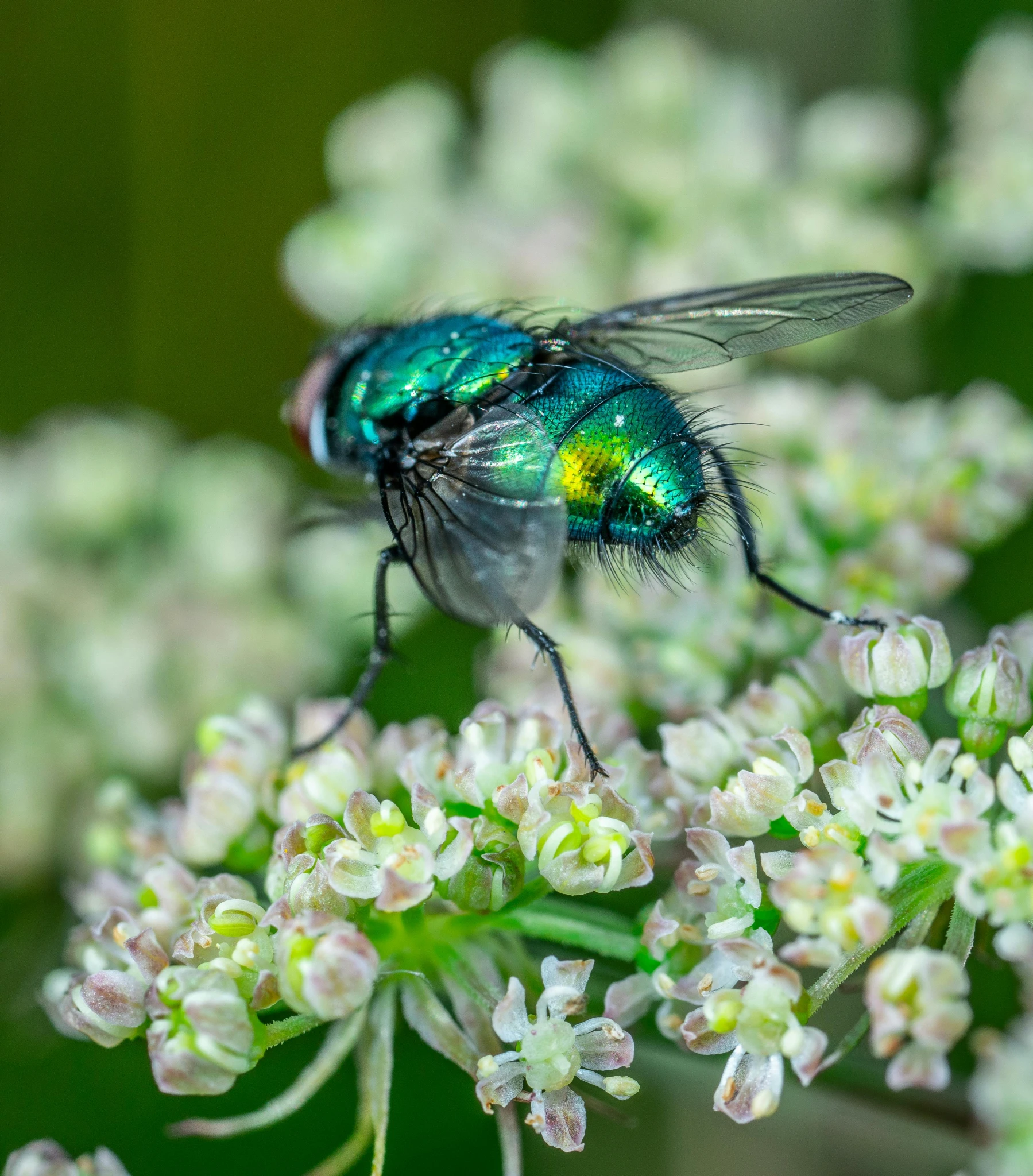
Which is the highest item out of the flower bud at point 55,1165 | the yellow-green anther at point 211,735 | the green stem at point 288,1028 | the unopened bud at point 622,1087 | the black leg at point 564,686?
the black leg at point 564,686

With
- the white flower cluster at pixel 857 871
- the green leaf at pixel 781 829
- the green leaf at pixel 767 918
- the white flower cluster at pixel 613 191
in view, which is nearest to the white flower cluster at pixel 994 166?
the white flower cluster at pixel 613 191

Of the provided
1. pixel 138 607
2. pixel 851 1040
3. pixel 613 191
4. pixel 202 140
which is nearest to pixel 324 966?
pixel 851 1040

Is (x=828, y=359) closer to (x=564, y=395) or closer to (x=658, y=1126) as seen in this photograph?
(x=564, y=395)

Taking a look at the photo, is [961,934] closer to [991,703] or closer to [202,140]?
[991,703]

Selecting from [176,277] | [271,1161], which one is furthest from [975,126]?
[271,1161]

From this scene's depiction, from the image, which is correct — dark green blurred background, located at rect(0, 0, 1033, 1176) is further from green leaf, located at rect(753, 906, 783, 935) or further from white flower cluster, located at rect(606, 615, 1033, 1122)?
green leaf, located at rect(753, 906, 783, 935)

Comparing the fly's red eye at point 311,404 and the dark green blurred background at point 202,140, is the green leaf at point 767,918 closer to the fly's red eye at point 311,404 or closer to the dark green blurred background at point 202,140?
the fly's red eye at point 311,404
